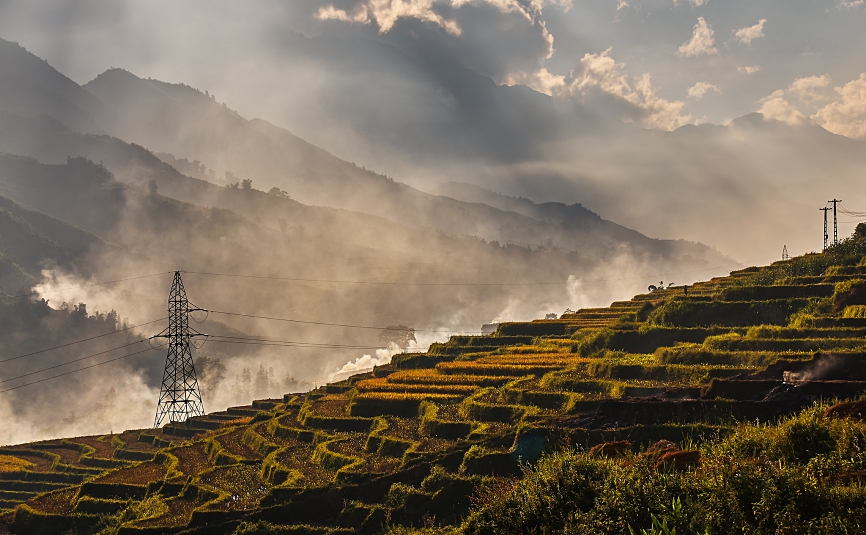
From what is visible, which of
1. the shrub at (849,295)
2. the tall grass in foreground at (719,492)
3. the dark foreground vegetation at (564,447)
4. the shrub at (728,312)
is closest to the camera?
the tall grass in foreground at (719,492)

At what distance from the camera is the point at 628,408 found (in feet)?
147

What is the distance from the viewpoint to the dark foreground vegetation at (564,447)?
23.8m

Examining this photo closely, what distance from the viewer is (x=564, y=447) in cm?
3425

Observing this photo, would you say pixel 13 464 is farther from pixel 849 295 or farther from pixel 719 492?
pixel 849 295

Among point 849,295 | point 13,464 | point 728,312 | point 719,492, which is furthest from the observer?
point 13,464

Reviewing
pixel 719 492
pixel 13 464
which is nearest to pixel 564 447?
pixel 719 492

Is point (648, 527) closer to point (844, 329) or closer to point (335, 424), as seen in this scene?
point (844, 329)

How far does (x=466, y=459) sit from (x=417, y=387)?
27069 millimetres

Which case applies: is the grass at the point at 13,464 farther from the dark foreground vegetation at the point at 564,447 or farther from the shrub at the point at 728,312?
the shrub at the point at 728,312

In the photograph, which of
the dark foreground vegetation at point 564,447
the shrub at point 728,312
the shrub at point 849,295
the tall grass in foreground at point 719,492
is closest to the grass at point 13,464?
the dark foreground vegetation at point 564,447

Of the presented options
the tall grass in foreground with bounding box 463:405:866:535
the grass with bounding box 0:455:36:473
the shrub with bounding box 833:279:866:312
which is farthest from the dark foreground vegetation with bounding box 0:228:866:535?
the grass with bounding box 0:455:36:473

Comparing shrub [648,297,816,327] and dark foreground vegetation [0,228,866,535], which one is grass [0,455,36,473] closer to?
dark foreground vegetation [0,228,866,535]

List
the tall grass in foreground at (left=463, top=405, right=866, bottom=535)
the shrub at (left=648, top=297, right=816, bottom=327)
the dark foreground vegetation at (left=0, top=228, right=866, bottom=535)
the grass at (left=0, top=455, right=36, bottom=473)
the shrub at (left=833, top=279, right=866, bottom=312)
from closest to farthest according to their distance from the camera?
1. the tall grass in foreground at (left=463, top=405, right=866, bottom=535)
2. the dark foreground vegetation at (left=0, top=228, right=866, bottom=535)
3. the shrub at (left=833, top=279, right=866, bottom=312)
4. the shrub at (left=648, top=297, right=816, bottom=327)
5. the grass at (left=0, top=455, right=36, bottom=473)

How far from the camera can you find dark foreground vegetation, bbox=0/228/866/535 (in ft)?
78.1
